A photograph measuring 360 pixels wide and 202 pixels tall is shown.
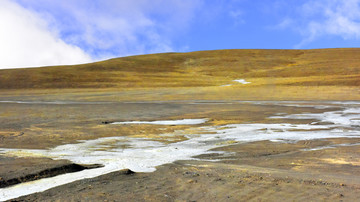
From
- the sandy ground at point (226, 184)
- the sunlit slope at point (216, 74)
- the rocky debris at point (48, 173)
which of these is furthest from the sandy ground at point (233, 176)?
the sunlit slope at point (216, 74)

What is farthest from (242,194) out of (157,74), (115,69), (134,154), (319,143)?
(115,69)

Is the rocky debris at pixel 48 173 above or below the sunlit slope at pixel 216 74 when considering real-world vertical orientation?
below

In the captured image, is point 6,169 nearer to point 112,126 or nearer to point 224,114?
point 112,126

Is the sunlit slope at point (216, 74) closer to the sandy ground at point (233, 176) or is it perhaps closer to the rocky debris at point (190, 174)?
the sandy ground at point (233, 176)

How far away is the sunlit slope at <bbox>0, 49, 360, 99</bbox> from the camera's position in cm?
4872

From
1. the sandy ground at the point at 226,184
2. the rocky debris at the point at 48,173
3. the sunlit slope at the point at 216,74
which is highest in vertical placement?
the sunlit slope at the point at 216,74

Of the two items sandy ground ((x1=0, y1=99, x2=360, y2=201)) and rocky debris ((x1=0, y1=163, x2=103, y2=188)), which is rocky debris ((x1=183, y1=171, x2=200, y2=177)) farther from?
rocky debris ((x1=0, y1=163, x2=103, y2=188))

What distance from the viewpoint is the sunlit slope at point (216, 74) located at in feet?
160

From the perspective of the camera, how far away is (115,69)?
82.9m

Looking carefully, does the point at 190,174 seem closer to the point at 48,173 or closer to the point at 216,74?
the point at 48,173

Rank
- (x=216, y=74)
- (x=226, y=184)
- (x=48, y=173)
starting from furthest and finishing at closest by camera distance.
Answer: (x=216, y=74)
(x=48, y=173)
(x=226, y=184)

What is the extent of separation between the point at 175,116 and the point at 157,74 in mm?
56055

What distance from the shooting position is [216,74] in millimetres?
81438

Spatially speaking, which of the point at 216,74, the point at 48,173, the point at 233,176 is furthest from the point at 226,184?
the point at 216,74
